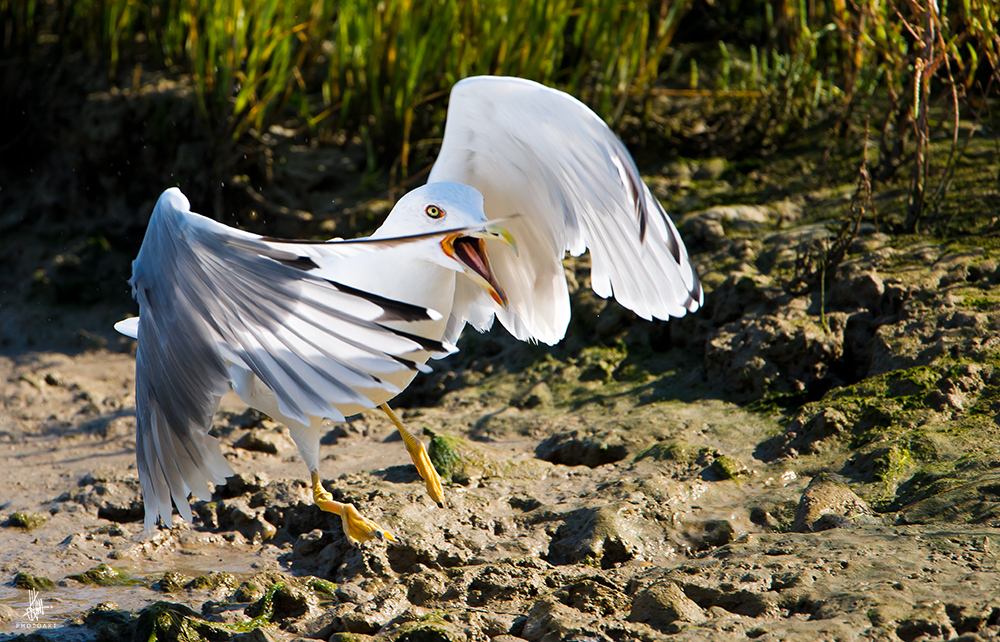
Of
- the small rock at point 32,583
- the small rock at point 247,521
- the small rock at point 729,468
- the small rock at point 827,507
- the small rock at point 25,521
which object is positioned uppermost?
the small rock at point 827,507

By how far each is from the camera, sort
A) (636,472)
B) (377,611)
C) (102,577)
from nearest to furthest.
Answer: (377,611) < (102,577) < (636,472)

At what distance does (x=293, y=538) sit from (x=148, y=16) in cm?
390

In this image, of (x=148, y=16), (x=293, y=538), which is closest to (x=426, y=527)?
(x=293, y=538)

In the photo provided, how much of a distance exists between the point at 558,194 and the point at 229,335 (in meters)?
1.18

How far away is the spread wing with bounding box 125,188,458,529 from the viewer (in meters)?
1.97

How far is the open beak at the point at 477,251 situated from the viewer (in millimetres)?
2498

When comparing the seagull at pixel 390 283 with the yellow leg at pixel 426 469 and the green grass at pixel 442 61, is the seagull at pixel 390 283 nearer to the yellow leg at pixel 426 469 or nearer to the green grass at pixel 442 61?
the yellow leg at pixel 426 469

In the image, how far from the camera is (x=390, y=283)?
261 cm

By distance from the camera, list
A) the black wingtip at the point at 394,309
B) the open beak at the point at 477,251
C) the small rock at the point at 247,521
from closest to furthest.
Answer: the black wingtip at the point at 394,309
the open beak at the point at 477,251
the small rock at the point at 247,521

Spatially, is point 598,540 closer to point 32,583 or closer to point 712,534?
point 712,534

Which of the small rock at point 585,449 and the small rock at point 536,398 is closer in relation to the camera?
the small rock at point 585,449

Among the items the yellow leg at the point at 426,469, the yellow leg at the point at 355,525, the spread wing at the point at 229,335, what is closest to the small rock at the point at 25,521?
the spread wing at the point at 229,335

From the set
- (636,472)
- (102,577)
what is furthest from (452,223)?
(102,577)

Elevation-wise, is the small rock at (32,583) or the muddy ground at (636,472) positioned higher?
the muddy ground at (636,472)
